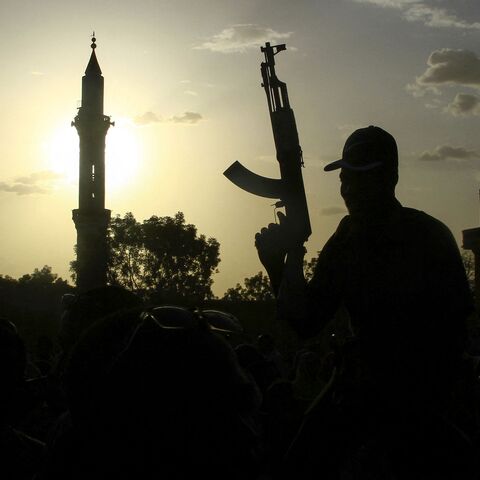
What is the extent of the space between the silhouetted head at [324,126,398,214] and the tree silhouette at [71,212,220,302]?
84.2 meters

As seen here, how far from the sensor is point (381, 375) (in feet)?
9.75

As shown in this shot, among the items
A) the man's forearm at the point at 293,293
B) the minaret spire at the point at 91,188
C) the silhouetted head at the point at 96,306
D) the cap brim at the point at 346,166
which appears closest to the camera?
the silhouetted head at the point at 96,306

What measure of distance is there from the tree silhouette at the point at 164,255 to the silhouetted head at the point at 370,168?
84.2m

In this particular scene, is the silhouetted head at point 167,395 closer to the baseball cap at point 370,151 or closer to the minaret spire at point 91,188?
the baseball cap at point 370,151

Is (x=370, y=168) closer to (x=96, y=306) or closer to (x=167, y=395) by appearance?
(x=96, y=306)

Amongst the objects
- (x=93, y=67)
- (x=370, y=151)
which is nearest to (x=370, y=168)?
(x=370, y=151)

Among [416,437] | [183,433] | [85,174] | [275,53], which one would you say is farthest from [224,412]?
[85,174]

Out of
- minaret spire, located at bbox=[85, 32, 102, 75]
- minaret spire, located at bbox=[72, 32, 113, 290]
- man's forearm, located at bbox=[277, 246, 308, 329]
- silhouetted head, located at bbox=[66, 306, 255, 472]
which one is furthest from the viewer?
minaret spire, located at bbox=[85, 32, 102, 75]

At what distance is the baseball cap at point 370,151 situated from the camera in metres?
3.29

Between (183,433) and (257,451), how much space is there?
18 centimetres

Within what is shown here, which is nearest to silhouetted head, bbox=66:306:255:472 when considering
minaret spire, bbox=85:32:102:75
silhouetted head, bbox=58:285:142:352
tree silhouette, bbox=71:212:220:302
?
silhouetted head, bbox=58:285:142:352

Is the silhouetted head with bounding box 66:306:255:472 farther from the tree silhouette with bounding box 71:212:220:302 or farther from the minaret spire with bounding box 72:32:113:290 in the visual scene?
the tree silhouette with bounding box 71:212:220:302

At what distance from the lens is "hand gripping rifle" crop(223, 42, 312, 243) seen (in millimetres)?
3885

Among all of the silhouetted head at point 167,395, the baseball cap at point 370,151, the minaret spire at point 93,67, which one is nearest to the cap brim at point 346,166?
the baseball cap at point 370,151
